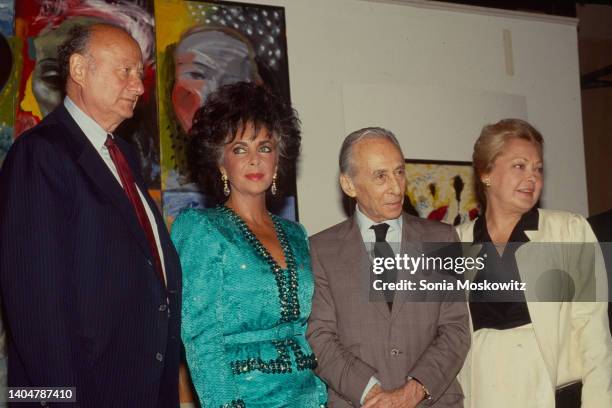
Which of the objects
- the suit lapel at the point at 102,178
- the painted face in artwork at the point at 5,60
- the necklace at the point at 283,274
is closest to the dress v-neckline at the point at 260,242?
the necklace at the point at 283,274

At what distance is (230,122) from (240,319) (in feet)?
2.73

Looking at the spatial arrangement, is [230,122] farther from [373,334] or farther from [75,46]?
[373,334]

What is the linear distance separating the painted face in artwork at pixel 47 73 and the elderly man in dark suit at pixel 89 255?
6.07ft

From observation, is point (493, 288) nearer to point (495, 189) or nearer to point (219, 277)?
point (495, 189)

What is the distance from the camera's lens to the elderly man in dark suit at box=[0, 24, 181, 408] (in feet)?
8.07

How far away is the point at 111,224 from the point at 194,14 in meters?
2.99

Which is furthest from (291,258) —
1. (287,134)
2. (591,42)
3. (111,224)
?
(591,42)

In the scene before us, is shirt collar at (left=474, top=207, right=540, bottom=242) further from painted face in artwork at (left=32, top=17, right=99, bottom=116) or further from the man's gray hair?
painted face in artwork at (left=32, top=17, right=99, bottom=116)

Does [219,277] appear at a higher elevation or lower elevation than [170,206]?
lower

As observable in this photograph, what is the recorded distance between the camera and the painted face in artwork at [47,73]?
472 cm

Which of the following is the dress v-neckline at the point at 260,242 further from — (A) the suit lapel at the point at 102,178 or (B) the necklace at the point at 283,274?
(A) the suit lapel at the point at 102,178

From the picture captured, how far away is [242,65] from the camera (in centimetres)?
548

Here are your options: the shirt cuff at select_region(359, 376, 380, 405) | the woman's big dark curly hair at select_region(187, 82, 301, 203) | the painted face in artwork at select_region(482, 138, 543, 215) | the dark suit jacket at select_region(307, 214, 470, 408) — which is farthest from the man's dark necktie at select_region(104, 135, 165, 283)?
the painted face in artwork at select_region(482, 138, 543, 215)

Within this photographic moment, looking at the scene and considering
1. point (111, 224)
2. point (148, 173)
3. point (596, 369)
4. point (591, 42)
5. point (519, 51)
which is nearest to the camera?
point (111, 224)
